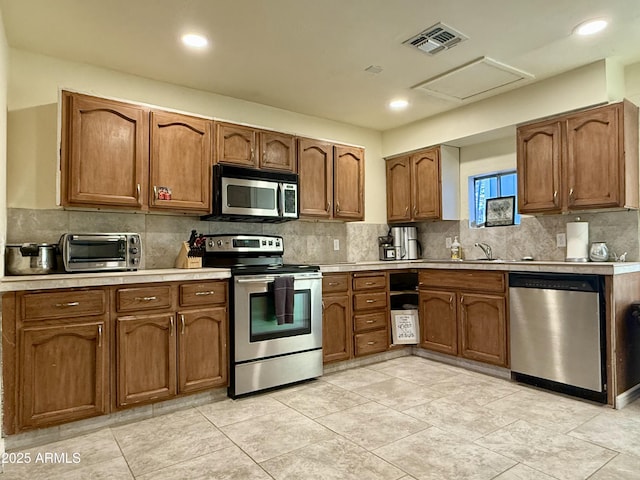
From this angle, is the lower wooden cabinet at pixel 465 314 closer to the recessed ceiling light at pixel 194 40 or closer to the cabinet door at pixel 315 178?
the cabinet door at pixel 315 178

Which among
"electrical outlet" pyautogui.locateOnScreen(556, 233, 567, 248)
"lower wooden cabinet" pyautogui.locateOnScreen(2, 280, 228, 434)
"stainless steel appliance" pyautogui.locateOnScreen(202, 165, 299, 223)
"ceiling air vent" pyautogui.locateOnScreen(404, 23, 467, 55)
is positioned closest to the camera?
"lower wooden cabinet" pyautogui.locateOnScreen(2, 280, 228, 434)

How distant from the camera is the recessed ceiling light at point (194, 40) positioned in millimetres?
2798

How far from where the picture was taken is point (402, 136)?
16.2 ft

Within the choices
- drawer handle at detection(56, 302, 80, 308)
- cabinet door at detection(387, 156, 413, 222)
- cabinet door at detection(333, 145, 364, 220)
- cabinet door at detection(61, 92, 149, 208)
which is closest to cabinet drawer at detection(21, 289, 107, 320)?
drawer handle at detection(56, 302, 80, 308)

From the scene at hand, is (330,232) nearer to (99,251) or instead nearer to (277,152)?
(277,152)

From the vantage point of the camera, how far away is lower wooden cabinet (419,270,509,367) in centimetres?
360

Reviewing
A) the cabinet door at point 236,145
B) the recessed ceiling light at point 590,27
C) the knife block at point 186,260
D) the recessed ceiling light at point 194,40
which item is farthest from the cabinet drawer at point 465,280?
the recessed ceiling light at point 194,40

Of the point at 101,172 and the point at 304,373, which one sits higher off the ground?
the point at 101,172

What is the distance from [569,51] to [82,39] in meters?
3.49

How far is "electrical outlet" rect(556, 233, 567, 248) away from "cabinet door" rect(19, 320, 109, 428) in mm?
3783

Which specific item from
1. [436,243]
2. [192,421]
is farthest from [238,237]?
[436,243]

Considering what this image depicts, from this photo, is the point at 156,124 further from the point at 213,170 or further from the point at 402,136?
the point at 402,136

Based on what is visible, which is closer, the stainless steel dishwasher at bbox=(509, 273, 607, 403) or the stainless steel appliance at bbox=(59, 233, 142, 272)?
the stainless steel appliance at bbox=(59, 233, 142, 272)

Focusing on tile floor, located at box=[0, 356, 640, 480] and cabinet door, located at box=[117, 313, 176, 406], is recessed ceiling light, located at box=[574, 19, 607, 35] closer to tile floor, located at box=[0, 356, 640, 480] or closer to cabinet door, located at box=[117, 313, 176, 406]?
tile floor, located at box=[0, 356, 640, 480]
